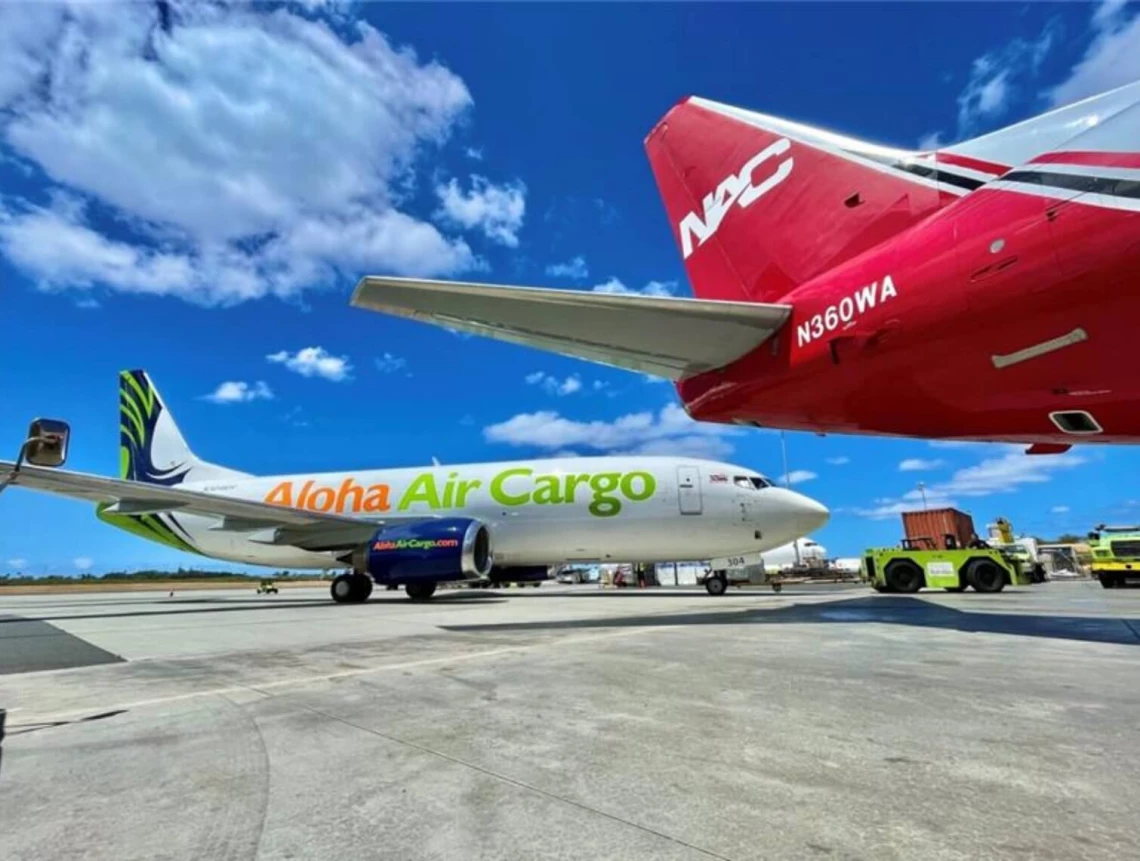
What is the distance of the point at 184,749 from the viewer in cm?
308

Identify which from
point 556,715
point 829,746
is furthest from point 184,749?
point 829,746

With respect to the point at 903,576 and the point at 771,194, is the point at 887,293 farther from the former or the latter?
the point at 903,576

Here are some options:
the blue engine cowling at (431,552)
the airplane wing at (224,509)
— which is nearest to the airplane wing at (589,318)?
the blue engine cowling at (431,552)

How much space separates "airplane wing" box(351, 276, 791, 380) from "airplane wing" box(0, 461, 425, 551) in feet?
29.8

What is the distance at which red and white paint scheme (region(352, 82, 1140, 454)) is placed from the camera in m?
5.01

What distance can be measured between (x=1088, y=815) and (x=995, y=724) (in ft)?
4.04

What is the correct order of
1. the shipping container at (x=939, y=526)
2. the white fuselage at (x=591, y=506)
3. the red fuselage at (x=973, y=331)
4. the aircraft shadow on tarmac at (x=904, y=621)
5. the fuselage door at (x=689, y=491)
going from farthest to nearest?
1. the shipping container at (x=939, y=526)
2. the fuselage door at (x=689, y=491)
3. the white fuselage at (x=591, y=506)
4. the aircraft shadow on tarmac at (x=904, y=621)
5. the red fuselage at (x=973, y=331)

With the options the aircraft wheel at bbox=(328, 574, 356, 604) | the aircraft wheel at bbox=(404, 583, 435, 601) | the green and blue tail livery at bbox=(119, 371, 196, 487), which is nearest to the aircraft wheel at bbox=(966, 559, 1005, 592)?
the aircraft wheel at bbox=(404, 583, 435, 601)

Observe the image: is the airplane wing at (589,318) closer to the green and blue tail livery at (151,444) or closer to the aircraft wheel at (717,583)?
the aircraft wheel at (717,583)

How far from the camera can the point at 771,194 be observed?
8000 mm

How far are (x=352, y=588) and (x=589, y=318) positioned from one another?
1278 cm

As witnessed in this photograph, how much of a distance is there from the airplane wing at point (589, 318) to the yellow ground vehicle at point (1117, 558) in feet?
73.4

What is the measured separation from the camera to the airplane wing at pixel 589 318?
6.61m

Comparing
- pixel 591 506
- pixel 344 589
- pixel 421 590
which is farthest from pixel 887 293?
pixel 344 589
